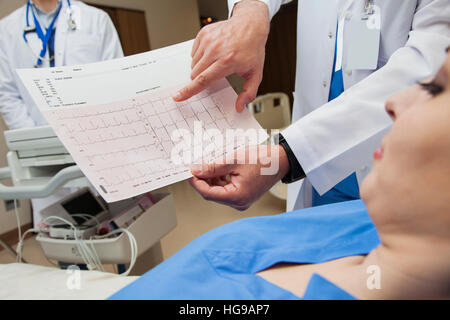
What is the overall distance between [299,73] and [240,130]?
0.50 meters

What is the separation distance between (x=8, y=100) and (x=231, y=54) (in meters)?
1.45

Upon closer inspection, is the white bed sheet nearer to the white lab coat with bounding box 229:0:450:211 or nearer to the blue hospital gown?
the blue hospital gown

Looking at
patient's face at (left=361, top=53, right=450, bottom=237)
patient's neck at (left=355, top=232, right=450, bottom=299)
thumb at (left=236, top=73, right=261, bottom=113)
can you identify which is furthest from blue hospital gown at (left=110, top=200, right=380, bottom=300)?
thumb at (left=236, top=73, right=261, bottom=113)

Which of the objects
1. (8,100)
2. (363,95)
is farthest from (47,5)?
(363,95)

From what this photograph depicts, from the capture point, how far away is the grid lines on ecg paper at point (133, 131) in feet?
1.76

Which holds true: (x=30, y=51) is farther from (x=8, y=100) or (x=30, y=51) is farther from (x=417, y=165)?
(x=417, y=165)

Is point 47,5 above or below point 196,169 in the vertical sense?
above

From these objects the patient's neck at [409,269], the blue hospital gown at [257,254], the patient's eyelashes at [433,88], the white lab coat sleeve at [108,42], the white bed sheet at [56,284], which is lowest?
the white bed sheet at [56,284]

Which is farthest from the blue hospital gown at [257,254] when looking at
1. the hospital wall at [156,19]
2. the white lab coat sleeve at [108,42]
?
the white lab coat sleeve at [108,42]

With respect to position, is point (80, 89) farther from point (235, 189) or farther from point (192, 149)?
point (235, 189)

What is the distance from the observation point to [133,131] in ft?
1.89

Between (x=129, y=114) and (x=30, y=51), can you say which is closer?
(x=129, y=114)

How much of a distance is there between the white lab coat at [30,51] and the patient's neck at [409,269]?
57.8 inches

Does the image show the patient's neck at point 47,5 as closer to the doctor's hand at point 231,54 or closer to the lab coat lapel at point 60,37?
the lab coat lapel at point 60,37
